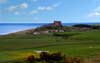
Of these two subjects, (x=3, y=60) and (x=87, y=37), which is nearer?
(x=3, y=60)

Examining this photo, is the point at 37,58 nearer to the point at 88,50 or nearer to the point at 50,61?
the point at 50,61

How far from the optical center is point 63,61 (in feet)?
107

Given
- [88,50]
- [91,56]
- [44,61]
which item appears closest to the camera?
[44,61]

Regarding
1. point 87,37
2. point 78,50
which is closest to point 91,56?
point 78,50

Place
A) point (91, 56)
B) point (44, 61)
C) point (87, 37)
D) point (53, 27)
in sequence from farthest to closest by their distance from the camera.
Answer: point (53, 27)
point (87, 37)
point (91, 56)
point (44, 61)

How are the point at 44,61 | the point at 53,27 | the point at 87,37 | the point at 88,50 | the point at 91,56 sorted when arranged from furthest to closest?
the point at 53,27, the point at 87,37, the point at 88,50, the point at 91,56, the point at 44,61

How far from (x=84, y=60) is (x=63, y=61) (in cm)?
320

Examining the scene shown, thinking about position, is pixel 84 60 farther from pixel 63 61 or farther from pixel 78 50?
pixel 78 50

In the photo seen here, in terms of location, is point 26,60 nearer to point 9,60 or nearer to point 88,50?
point 9,60

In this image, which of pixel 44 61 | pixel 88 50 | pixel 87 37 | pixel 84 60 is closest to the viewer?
pixel 44 61

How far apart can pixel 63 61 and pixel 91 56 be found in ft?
19.5

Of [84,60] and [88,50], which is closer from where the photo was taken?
[84,60]

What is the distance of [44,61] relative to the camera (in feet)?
106

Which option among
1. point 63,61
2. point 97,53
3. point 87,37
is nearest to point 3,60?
point 63,61
